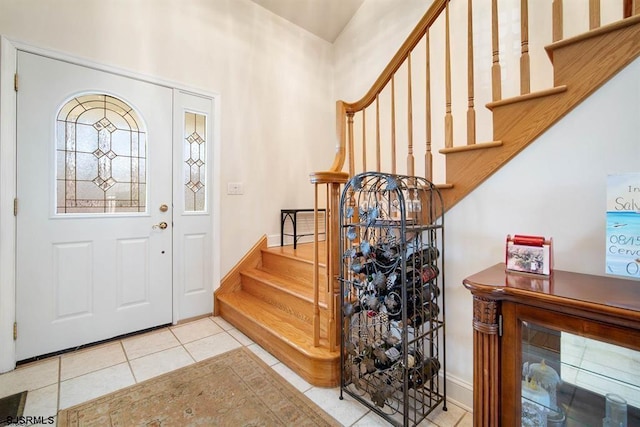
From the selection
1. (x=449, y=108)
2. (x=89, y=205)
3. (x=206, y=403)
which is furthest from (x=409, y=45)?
(x=89, y=205)

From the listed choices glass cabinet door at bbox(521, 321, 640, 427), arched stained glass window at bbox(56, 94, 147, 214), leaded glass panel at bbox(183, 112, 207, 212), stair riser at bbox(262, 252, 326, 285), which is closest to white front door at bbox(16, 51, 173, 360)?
arched stained glass window at bbox(56, 94, 147, 214)

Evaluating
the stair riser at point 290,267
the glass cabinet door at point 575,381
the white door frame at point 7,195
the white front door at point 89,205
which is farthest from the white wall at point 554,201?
the white door frame at point 7,195

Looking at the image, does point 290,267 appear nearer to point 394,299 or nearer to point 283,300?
point 283,300

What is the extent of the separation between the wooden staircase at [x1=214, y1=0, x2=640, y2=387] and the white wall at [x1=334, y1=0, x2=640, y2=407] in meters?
0.06

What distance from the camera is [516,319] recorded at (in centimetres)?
95

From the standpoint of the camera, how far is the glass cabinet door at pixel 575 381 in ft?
2.79

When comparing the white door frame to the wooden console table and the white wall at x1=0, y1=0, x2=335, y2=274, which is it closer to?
the white wall at x1=0, y1=0, x2=335, y2=274

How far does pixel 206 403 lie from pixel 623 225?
2061 mm

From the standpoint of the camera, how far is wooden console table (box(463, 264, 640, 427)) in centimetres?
83

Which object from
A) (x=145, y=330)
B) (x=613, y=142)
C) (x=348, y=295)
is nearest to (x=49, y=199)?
(x=145, y=330)

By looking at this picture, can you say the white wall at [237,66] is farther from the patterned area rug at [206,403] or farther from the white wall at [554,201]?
the white wall at [554,201]

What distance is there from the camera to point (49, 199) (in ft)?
6.64

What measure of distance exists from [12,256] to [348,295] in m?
2.27

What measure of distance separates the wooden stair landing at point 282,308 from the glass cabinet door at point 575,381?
1019 mm
